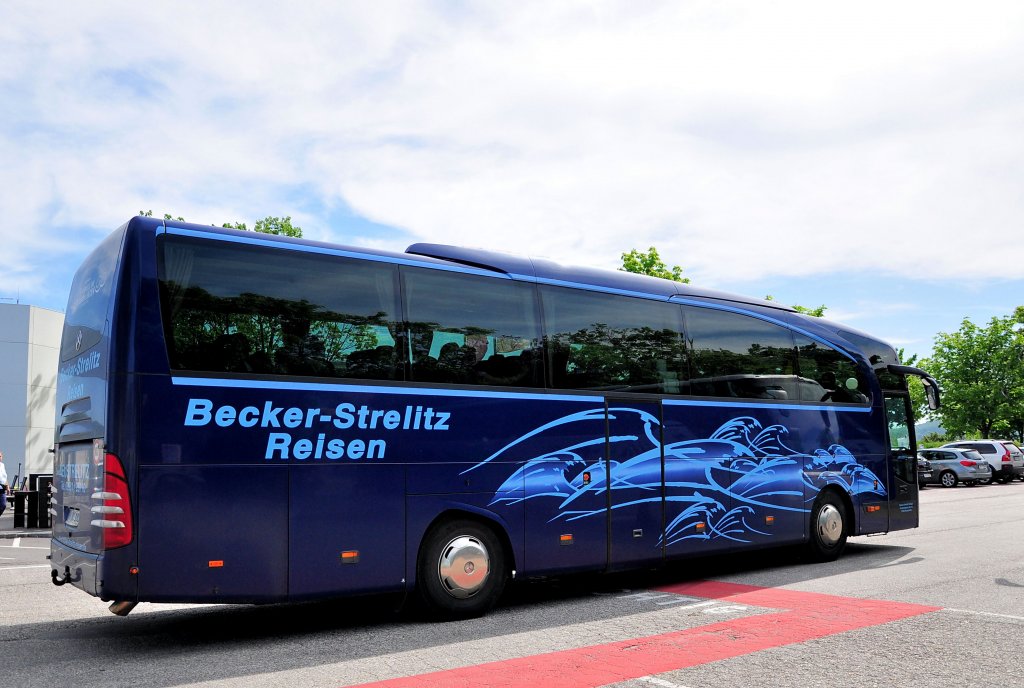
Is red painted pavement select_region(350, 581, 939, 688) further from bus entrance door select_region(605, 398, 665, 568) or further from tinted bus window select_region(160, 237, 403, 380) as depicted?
tinted bus window select_region(160, 237, 403, 380)

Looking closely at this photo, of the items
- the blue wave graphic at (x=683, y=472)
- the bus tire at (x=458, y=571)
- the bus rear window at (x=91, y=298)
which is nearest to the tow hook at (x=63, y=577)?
the bus rear window at (x=91, y=298)

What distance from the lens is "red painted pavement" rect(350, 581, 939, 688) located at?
6.12 metres

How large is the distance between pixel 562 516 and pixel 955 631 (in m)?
3.67

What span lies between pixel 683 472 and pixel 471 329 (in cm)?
334

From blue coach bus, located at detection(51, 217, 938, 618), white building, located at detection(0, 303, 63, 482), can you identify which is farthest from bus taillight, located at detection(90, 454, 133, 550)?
white building, located at detection(0, 303, 63, 482)

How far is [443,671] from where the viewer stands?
6375mm

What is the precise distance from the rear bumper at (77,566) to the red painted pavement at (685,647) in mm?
2532

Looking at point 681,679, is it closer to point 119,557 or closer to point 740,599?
point 740,599

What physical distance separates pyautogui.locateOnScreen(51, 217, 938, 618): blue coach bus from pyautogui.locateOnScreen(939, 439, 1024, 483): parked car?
30.4 metres

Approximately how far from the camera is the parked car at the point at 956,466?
35156 mm

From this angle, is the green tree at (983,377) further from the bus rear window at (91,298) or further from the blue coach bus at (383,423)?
the bus rear window at (91,298)

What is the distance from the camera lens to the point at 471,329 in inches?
343

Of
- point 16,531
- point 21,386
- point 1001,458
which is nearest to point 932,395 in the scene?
point 16,531

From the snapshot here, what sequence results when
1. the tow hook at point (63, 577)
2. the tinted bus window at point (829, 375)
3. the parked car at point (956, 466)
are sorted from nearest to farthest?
1. the tow hook at point (63, 577)
2. the tinted bus window at point (829, 375)
3. the parked car at point (956, 466)
